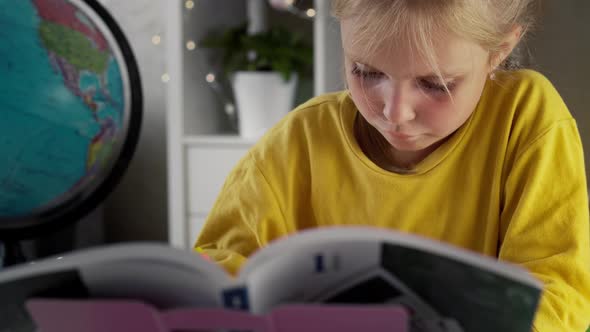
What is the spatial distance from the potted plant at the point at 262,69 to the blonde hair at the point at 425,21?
1082 millimetres

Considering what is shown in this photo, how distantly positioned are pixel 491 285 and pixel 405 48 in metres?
0.31

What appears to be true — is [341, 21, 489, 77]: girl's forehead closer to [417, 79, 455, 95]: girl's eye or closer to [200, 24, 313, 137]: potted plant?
[417, 79, 455, 95]: girl's eye

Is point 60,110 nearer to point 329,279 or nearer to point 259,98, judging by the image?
point 259,98

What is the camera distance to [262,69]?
→ 73.0 inches

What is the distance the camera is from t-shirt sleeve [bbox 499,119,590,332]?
2.22ft

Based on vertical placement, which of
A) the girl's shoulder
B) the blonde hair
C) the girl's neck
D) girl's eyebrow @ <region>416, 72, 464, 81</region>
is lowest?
the girl's neck

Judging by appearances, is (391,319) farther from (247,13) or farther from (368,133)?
(247,13)

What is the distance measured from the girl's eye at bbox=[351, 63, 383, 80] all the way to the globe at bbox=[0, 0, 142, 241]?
0.93 metres

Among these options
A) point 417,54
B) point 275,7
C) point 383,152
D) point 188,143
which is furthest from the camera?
point 275,7

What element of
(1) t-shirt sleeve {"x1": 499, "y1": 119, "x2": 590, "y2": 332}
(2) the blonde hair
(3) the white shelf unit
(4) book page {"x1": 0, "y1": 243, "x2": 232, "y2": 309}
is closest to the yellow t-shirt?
(1) t-shirt sleeve {"x1": 499, "y1": 119, "x2": 590, "y2": 332}

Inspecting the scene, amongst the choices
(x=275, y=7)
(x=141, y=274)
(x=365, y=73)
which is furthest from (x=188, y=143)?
(x=141, y=274)

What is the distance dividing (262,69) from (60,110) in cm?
59

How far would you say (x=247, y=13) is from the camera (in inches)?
82.2

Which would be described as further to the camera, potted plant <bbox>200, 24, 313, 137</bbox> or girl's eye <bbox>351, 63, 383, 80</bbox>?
potted plant <bbox>200, 24, 313, 137</bbox>
